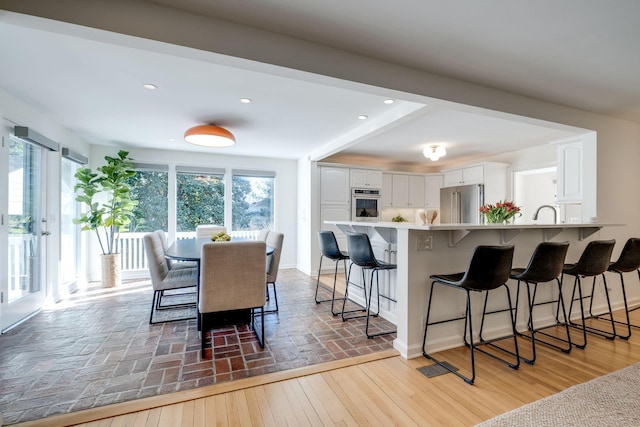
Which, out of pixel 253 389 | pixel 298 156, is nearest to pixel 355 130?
pixel 298 156

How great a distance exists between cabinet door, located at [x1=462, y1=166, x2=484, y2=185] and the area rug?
12.6 ft

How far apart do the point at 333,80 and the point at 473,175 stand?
4438 millimetres

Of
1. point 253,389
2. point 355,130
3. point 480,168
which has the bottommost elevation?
point 253,389

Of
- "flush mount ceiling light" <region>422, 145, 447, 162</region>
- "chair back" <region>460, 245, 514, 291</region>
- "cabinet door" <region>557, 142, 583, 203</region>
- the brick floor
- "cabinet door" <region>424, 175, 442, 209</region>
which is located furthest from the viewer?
"cabinet door" <region>424, 175, 442, 209</region>

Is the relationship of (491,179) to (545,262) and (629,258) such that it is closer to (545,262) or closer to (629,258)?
(629,258)

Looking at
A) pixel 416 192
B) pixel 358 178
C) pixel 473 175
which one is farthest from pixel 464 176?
pixel 358 178

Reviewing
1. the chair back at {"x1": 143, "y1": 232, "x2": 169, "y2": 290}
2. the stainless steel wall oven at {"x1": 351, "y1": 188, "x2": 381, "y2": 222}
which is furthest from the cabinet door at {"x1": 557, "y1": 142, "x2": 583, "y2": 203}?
the chair back at {"x1": 143, "y1": 232, "x2": 169, "y2": 290}

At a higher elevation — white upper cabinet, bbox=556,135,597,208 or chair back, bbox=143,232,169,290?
white upper cabinet, bbox=556,135,597,208

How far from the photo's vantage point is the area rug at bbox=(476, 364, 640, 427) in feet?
5.31

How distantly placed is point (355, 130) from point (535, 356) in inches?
123

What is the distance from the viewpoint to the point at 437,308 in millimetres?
2523

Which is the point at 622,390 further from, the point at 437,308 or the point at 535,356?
the point at 437,308

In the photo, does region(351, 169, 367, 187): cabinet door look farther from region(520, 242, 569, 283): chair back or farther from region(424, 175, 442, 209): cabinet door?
region(520, 242, 569, 283): chair back

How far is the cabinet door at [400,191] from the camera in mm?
6324
